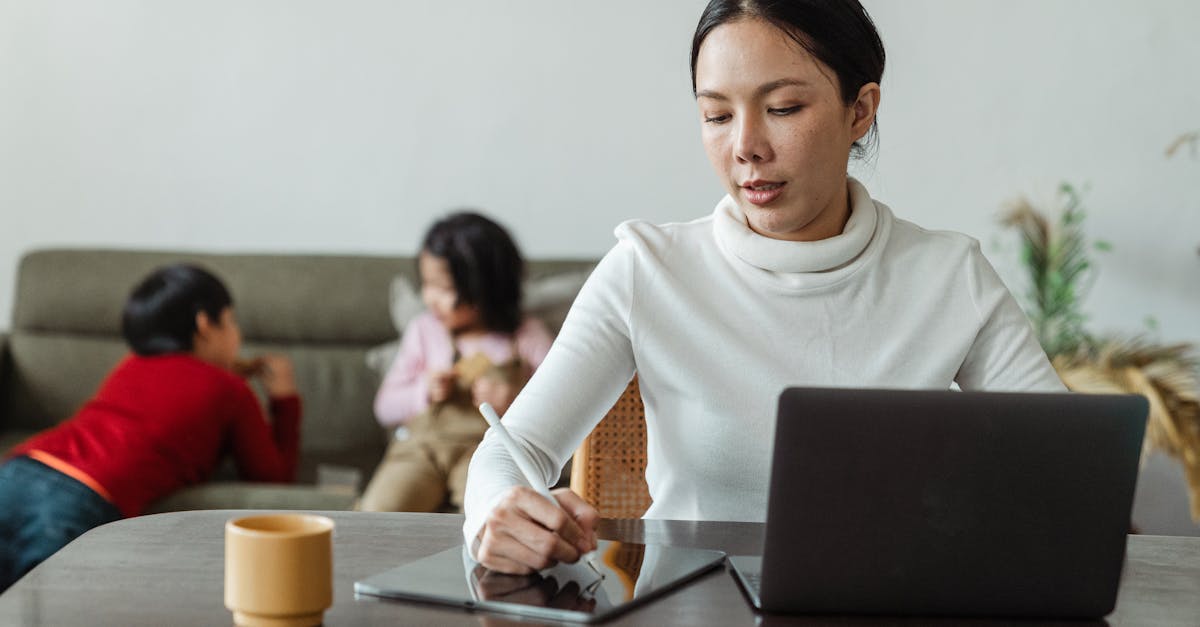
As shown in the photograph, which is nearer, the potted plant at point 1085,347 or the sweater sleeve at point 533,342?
the potted plant at point 1085,347

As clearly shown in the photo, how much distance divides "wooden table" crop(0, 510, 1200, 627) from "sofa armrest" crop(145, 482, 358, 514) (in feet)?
4.13

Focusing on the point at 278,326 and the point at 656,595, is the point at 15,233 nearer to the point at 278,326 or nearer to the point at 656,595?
the point at 278,326

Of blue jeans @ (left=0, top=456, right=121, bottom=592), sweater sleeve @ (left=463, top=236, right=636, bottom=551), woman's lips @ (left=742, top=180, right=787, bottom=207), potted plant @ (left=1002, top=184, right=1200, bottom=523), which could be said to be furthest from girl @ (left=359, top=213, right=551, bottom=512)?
woman's lips @ (left=742, top=180, right=787, bottom=207)

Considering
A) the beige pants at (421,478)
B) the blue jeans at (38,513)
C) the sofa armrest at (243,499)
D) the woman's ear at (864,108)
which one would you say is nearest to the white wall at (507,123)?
the beige pants at (421,478)

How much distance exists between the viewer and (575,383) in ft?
4.16

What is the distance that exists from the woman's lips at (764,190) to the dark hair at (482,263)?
1.46 meters

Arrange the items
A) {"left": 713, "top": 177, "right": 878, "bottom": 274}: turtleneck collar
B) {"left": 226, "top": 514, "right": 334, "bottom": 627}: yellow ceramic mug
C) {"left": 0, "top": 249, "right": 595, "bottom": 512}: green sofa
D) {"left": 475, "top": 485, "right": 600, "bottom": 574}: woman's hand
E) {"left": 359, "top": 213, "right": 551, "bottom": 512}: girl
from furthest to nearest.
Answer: {"left": 0, "top": 249, "right": 595, "bottom": 512}: green sofa < {"left": 359, "top": 213, "right": 551, "bottom": 512}: girl < {"left": 713, "top": 177, "right": 878, "bottom": 274}: turtleneck collar < {"left": 475, "top": 485, "right": 600, "bottom": 574}: woman's hand < {"left": 226, "top": 514, "right": 334, "bottom": 627}: yellow ceramic mug

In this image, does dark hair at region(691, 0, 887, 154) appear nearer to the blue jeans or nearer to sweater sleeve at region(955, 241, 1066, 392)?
sweater sleeve at region(955, 241, 1066, 392)

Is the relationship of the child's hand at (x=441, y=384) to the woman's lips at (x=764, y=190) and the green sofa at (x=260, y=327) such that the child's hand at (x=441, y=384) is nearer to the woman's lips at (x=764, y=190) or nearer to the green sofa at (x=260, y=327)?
the green sofa at (x=260, y=327)

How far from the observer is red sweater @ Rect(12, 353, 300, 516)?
7.47 ft

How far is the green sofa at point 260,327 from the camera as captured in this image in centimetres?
296

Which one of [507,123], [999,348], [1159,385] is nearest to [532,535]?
[999,348]

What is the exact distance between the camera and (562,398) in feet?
4.09

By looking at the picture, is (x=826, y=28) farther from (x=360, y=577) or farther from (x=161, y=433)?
(x=161, y=433)
